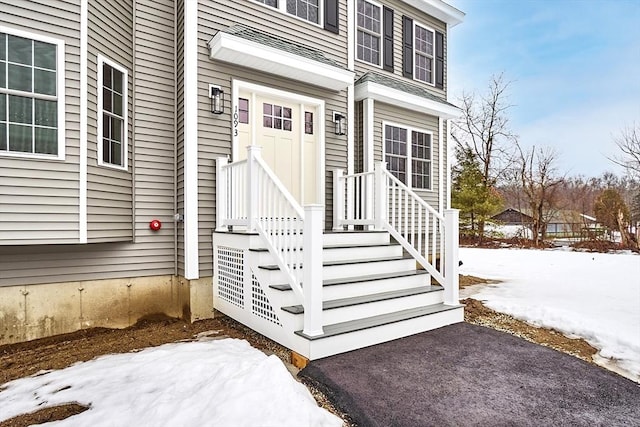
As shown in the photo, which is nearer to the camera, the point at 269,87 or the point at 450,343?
the point at 450,343

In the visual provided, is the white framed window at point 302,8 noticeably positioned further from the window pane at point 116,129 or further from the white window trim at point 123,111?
the window pane at point 116,129

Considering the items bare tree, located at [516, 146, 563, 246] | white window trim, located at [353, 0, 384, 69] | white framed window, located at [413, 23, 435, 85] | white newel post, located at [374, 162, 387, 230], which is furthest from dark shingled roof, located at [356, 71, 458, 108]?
bare tree, located at [516, 146, 563, 246]

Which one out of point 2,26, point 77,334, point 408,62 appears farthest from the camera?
point 408,62

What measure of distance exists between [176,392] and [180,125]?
331cm

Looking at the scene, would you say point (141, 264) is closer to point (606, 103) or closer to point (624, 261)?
point (624, 261)

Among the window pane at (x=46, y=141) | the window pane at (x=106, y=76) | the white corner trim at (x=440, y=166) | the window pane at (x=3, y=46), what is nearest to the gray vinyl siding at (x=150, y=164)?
the window pane at (x=106, y=76)

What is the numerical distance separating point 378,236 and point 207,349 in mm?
2620

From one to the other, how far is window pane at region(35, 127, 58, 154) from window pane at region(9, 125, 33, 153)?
64 mm

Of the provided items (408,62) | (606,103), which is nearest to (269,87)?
(408,62)

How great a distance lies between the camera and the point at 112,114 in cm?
419

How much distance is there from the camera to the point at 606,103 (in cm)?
2005

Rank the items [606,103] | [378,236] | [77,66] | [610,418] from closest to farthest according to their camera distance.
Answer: [610,418], [77,66], [378,236], [606,103]

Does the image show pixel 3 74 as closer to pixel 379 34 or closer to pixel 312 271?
pixel 312 271

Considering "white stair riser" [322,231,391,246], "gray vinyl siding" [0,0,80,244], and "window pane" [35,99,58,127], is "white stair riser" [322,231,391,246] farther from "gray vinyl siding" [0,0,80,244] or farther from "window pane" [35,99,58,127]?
"window pane" [35,99,58,127]
